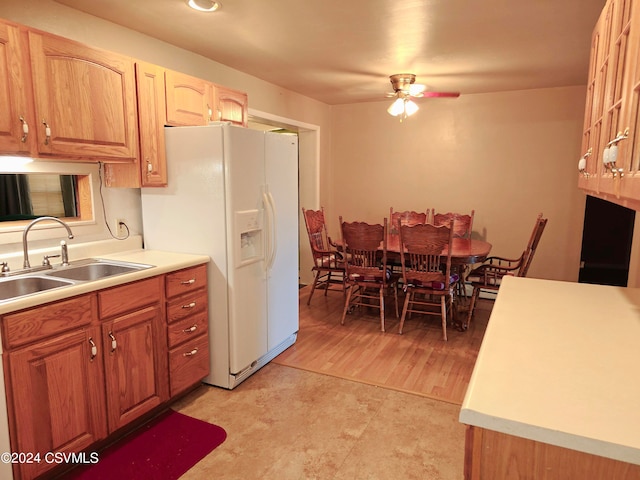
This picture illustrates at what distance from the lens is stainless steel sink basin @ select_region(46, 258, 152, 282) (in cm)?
235

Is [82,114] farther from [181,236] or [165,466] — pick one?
[165,466]

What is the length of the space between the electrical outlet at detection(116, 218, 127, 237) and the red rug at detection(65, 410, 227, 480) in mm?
1193

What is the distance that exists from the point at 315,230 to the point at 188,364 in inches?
93.6

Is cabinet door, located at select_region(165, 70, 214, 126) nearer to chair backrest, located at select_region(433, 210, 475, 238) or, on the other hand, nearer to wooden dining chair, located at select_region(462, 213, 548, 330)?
wooden dining chair, located at select_region(462, 213, 548, 330)

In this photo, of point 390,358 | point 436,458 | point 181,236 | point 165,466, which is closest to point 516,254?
point 390,358

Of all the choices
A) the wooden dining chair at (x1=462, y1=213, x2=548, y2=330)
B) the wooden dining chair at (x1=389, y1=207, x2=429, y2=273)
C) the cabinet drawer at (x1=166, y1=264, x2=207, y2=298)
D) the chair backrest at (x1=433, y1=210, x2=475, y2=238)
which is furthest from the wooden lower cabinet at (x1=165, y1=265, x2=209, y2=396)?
the chair backrest at (x1=433, y1=210, x2=475, y2=238)

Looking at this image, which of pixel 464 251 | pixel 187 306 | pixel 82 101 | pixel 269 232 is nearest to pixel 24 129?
pixel 82 101

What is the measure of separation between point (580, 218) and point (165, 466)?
181 inches

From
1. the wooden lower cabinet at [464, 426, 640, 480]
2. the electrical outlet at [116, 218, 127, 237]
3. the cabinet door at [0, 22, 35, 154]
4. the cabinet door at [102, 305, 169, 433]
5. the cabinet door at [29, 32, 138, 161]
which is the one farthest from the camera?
the electrical outlet at [116, 218, 127, 237]

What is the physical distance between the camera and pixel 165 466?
2.07 meters

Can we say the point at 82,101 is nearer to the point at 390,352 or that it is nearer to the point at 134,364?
the point at 134,364

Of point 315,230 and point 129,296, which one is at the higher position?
point 315,230

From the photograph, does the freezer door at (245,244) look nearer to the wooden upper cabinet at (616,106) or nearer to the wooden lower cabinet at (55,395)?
the wooden lower cabinet at (55,395)

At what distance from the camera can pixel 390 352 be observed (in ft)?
11.2
